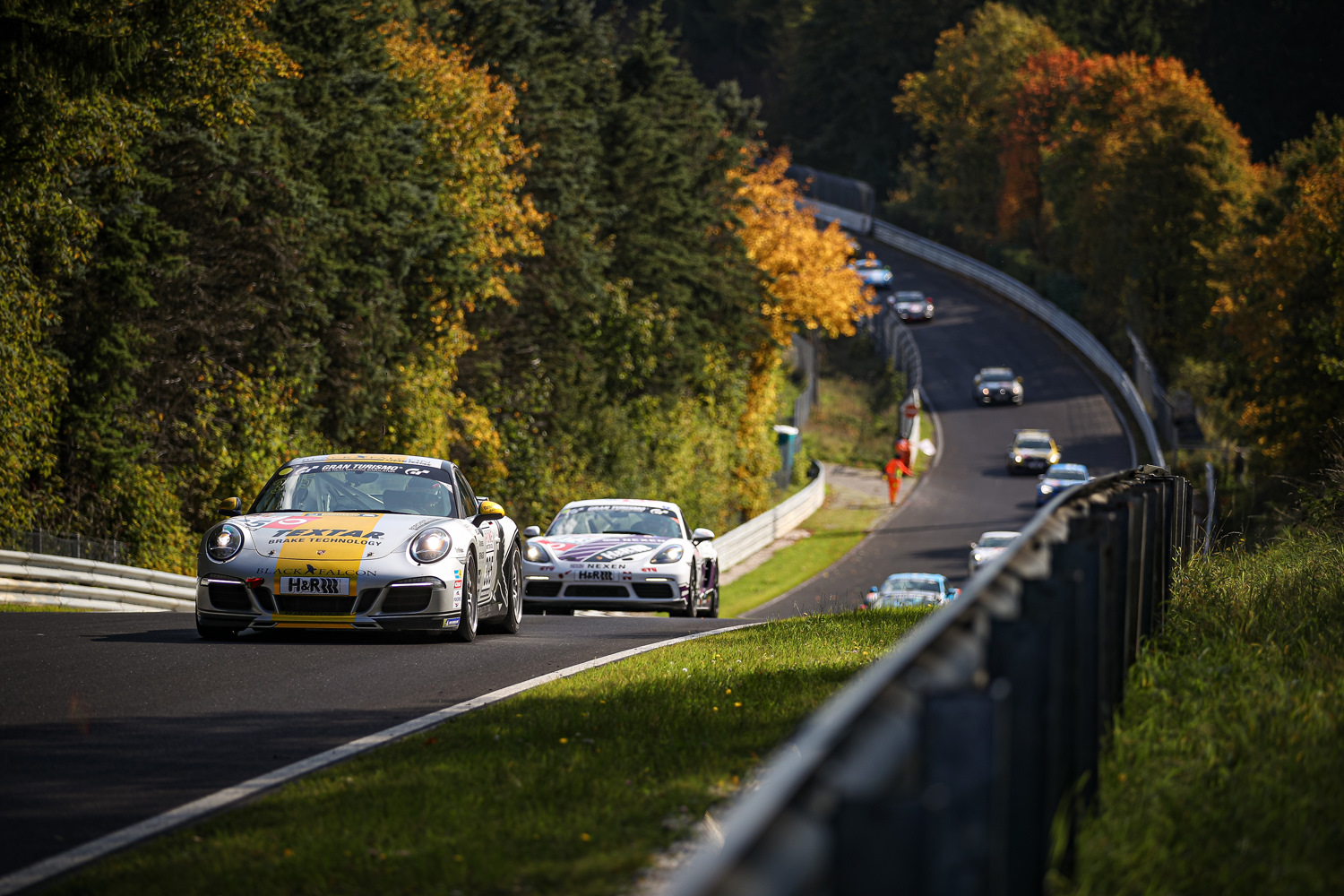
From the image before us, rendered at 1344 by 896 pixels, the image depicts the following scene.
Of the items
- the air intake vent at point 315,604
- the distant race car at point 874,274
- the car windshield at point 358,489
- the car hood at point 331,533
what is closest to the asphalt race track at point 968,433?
the distant race car at point 874,274

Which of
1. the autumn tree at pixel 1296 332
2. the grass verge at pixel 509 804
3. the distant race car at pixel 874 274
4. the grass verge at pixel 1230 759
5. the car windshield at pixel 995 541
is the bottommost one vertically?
the car windshield at pixel 995 541

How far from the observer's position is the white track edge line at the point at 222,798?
197 inches

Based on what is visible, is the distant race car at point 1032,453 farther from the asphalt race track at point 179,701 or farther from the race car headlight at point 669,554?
the asphalt race track at point 179,701

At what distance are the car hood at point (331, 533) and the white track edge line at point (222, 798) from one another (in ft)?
9.27

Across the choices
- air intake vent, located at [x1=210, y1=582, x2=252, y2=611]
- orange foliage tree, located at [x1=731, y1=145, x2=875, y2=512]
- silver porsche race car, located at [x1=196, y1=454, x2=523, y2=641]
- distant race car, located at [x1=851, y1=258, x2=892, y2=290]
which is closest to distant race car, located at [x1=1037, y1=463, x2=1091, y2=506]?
orange foliage tree, located at [x1=731, y1=145, x2=875, y2=512]

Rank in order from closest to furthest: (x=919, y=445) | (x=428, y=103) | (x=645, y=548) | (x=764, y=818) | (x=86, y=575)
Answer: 1. (x=764, y=818)
2. (x=645, y=548)
3. (x=86, y=575)
4. (x=428, y=103)
5. (x=919, y=445)

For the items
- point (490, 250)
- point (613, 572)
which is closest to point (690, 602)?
point (613, 572)

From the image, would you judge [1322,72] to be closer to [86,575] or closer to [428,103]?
[428,103]

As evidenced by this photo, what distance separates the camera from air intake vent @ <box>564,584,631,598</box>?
60.6ft

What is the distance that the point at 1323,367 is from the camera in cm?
4059

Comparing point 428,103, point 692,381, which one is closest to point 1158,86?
point 692,381

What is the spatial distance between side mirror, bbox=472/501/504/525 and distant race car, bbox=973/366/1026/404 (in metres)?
65.0

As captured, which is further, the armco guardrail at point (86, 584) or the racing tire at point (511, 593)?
the armco guardrail at point (86, 584)

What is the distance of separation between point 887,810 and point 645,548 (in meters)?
16.0
